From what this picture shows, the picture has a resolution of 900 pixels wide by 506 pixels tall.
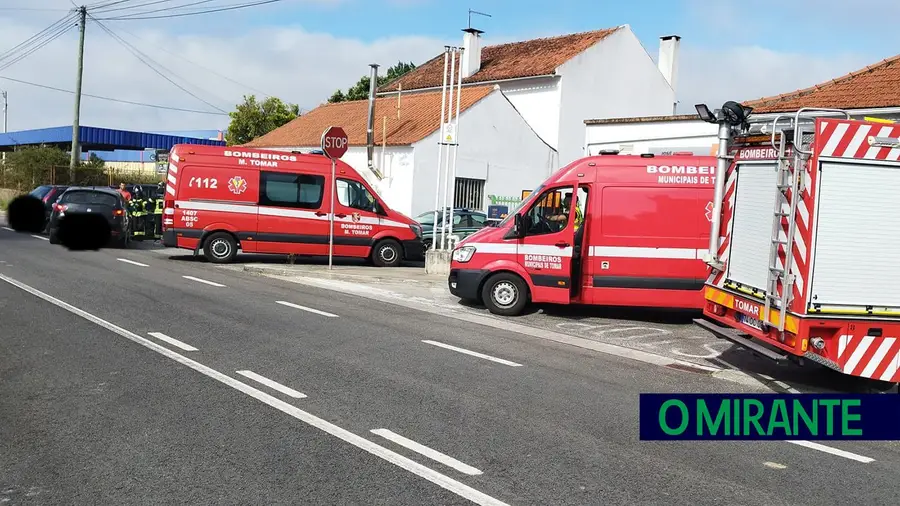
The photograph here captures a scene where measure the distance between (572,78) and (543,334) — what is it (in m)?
25.0

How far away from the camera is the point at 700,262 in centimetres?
1263

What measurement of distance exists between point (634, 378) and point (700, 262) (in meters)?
4.43

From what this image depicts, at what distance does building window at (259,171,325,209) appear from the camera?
19016 millimetres

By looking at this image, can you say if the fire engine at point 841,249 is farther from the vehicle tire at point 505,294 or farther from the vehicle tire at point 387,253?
the vehicle tire at point 387,253

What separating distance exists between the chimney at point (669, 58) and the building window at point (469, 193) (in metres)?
13.4

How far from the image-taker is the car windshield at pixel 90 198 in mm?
22516

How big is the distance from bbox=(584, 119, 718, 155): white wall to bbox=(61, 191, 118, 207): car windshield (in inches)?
519

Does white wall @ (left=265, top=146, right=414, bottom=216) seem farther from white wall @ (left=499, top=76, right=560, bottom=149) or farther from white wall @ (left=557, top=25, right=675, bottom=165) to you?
white wall @ (left=557, top=25, right=675, bottom=165)

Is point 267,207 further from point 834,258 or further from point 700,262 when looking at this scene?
point 834,258

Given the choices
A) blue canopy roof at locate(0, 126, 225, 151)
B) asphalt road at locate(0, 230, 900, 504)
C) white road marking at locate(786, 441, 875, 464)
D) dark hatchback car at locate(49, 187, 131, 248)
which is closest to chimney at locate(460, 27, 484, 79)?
dark hatchback car at locate(49, 187, 131, 248)

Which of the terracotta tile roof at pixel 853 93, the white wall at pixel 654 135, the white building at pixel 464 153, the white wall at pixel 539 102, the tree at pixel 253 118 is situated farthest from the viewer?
the tree at pixel 253 118

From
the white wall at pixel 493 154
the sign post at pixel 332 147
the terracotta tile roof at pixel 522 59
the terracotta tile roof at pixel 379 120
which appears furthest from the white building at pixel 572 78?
the sign post at pixel 332 147

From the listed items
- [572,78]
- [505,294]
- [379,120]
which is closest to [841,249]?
[505,294]

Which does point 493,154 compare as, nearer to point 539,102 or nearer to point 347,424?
point 539,102
